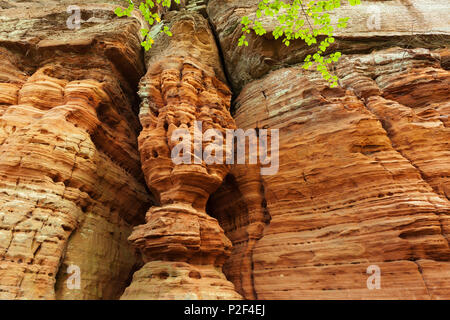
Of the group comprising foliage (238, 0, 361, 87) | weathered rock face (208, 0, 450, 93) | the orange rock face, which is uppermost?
weathered rock face (208, 0, 450, 93)

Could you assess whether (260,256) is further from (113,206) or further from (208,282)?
(113,206)

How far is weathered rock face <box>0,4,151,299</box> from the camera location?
8.38m

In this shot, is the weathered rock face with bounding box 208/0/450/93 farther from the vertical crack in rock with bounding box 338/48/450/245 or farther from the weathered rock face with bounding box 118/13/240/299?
the weathered rock face with bounding box 118/13/240/299

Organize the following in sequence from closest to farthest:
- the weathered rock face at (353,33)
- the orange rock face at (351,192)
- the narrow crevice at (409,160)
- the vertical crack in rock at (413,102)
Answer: the narrow crevice at (409,160)
the orange rock face at (351,192)
the vertical crack in rock at (413,102)
the weathered rock face at (353,33)

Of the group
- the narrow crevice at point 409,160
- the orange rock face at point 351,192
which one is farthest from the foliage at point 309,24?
the narrow crevice at point 409,160

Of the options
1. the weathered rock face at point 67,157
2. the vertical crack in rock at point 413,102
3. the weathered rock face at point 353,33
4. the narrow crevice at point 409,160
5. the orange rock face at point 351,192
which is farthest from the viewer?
the weathered rock face at point 353,33

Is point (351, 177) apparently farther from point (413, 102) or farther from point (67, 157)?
point (67, 157)

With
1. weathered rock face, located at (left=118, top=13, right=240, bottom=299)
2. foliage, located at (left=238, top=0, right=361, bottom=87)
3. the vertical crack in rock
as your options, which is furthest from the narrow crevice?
weathered rock face, located at (left=118, top=13, right=240, bottom=299)

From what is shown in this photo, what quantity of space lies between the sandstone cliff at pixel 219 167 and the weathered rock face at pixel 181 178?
0.07 m

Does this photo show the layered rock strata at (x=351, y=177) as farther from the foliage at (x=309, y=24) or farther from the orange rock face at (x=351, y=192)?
the foliage at (x=309, y=24)

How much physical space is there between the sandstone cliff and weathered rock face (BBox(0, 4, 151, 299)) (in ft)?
0.20

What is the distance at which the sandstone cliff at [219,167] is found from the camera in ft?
26.9

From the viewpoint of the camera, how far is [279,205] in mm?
10672

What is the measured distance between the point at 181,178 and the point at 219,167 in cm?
170
